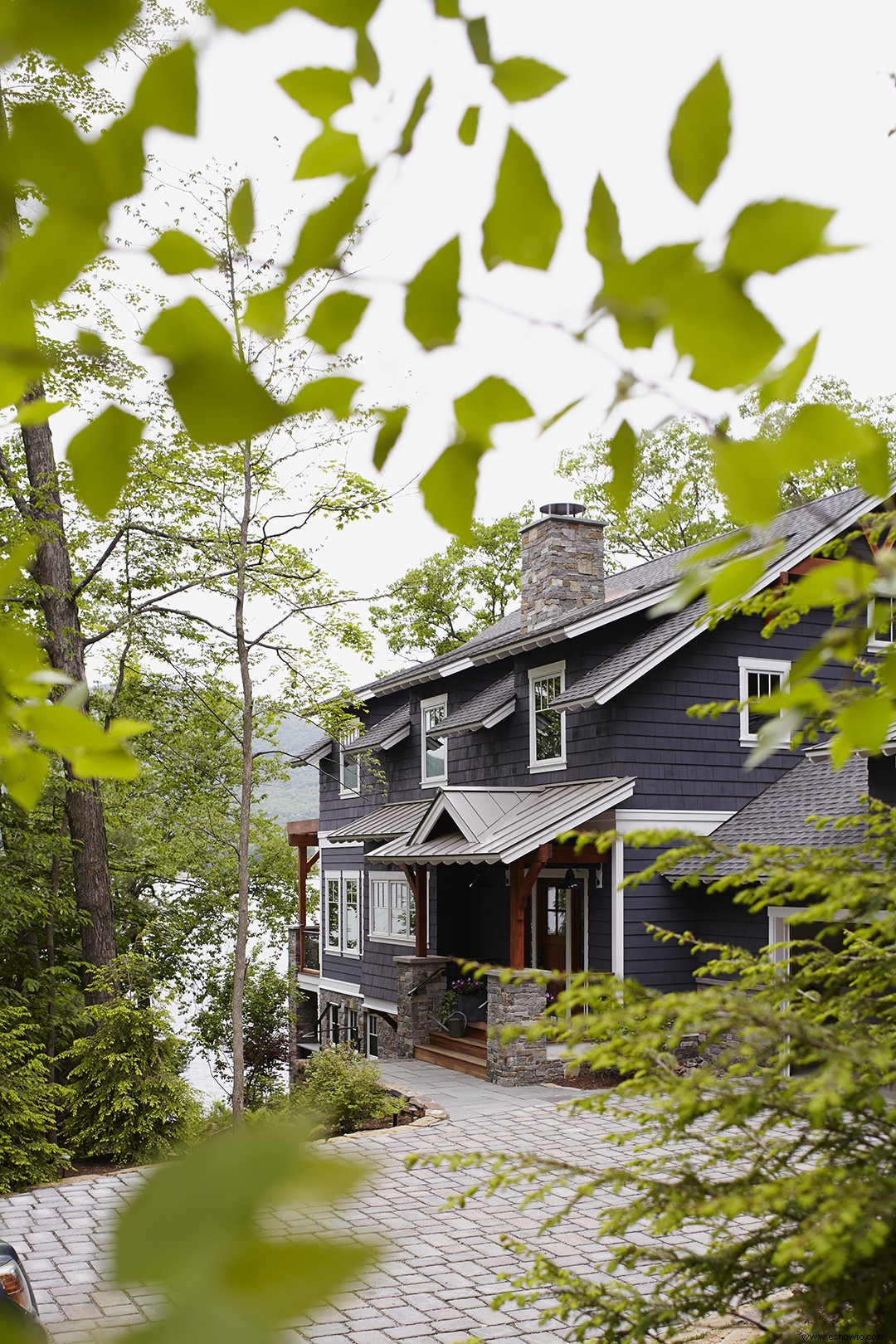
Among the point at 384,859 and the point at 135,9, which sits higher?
the point at 135,9

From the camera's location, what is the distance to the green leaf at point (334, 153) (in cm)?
103

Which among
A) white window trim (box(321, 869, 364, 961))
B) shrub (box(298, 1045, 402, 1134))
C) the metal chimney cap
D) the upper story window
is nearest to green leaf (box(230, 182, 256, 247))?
shrub (box(298, 1045, 402, 1134))

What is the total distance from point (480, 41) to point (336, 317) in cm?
28

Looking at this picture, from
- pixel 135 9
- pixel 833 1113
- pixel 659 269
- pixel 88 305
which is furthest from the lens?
pixel 88 305

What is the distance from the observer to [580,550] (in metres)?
18.6

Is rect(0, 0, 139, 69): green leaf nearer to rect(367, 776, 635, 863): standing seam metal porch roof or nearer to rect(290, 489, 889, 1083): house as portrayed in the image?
Result: rect(290, 489, 889, 1083): house

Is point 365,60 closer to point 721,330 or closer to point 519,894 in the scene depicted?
point 721,330

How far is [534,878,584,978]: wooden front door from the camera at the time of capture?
55.2 feet

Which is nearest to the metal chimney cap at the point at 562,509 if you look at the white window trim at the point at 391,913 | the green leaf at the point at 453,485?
the white window trim at the point at 391,913

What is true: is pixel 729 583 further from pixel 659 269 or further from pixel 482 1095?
pixel 482 1095

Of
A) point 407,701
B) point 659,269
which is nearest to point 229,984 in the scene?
point 407,701

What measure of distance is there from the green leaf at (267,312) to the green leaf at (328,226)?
24mm

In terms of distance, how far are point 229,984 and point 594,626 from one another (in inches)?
586

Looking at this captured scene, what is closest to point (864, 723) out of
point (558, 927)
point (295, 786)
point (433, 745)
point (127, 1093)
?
point (127, 1093)
